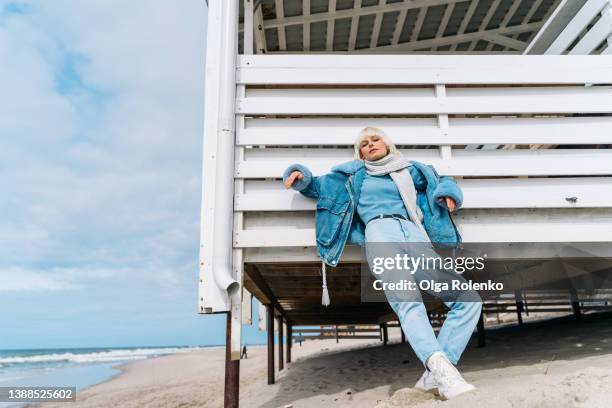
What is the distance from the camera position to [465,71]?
3367 mm

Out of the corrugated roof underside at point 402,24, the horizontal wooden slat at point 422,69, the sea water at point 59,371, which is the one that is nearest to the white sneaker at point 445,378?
the horizontal wooden slat at point 422,69

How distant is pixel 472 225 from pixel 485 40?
3.51m

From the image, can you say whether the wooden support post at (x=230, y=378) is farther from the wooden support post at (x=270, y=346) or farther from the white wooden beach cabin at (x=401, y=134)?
the wooden support post at (x=270, y=346)

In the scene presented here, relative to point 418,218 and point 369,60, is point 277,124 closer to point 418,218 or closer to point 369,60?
point 369,60

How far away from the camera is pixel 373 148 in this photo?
306 centimetres

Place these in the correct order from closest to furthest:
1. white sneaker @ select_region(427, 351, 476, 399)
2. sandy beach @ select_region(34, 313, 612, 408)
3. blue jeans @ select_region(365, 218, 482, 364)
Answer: sandy beach @ select_region(34, 313, 612, 408), white sneaker @ select_region(427, 351, 476, 399), blue jeans @ select_region(365, 218, 482, 364)

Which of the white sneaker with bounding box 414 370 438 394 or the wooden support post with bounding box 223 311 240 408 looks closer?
the white sneaker with bounding box 414 370 438 394

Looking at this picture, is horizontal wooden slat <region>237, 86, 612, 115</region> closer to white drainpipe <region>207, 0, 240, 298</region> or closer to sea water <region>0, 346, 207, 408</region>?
white drainpipe <region>207, 0, 240, 298</region>

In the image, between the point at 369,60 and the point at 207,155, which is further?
the point at 369,60

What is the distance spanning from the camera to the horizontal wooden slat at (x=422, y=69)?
335 centimetres

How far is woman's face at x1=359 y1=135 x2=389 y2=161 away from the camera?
3059 millimetres

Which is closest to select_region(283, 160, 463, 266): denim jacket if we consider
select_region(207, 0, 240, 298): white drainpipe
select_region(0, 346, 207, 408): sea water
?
select_region(207, 0, 240, 298): white drainpipe

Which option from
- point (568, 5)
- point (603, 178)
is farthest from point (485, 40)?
point (603, 178)

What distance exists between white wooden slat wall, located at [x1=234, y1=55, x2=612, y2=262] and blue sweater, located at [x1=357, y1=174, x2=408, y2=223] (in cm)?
33
